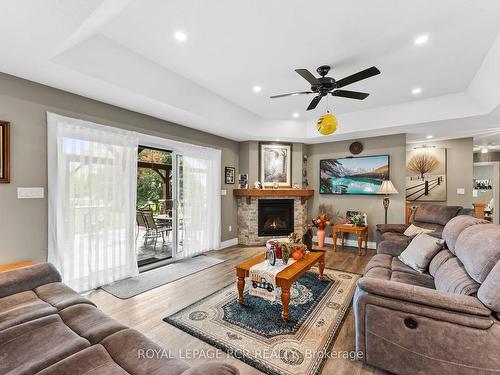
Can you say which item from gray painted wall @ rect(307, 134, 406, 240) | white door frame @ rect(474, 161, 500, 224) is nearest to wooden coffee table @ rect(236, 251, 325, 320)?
gray painted wall @ rect(307, 134, 406, 240)

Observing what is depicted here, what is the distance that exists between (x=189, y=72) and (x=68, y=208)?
232 cm

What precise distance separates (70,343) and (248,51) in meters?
3.01

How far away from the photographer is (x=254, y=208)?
576 cm

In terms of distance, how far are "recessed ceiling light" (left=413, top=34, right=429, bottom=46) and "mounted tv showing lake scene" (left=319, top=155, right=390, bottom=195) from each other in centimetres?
296

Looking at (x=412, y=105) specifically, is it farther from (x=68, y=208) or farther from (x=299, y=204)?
(x=68, y=208)

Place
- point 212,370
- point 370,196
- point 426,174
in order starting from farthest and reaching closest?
point 426,174
point 370,196
point 212,370

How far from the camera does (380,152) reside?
536 centimetres

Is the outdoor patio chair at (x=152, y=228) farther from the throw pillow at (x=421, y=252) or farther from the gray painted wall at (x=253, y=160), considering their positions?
the throw pillow at (x=421, y=252)

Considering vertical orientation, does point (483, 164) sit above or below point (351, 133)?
below

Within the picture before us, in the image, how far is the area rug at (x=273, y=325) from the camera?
76.9 inches

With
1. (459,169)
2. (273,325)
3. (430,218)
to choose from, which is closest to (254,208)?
(430,218)

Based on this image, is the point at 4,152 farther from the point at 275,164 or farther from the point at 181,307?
the point at 275,164

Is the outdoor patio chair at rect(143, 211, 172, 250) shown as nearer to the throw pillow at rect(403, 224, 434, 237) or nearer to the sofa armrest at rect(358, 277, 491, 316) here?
the sofa armrest at rect(358, 277, 491, 316)

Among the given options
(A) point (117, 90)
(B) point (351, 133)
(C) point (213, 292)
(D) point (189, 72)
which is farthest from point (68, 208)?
(B) point (351, 133)
